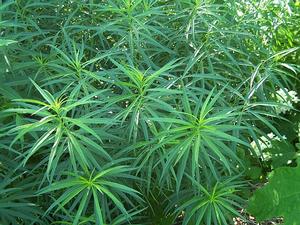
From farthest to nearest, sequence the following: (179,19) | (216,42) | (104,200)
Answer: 1. (179,19)
2. (216,42)
3. (104,200)

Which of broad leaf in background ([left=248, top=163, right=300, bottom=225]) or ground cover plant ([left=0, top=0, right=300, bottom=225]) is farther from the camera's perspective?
Result: broad leaf in background ([left=248, top=163, right=300, bottom=225])

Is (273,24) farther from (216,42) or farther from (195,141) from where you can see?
(195,141)

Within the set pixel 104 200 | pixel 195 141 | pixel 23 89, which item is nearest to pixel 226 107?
pixel 195 141

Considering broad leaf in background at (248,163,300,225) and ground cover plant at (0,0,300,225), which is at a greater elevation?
ground cover plant at (0,0,300,225)

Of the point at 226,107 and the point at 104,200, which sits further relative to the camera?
the point at 226,107

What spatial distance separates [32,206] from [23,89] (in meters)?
0.50

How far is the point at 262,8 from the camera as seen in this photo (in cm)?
290

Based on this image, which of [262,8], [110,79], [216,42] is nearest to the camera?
[110,79]

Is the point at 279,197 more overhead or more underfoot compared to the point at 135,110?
more underfoot

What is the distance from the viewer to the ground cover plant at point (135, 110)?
1.89m

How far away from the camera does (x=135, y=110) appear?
1.98 metres

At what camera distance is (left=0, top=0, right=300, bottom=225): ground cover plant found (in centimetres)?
189

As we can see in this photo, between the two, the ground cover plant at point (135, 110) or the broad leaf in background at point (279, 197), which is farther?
the broad leaf in background at point (279, 197)

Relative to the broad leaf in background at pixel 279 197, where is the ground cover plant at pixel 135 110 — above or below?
above
